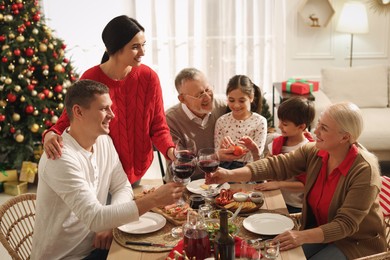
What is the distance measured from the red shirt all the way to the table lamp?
135 inches

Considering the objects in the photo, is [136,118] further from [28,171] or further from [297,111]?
[28,171]

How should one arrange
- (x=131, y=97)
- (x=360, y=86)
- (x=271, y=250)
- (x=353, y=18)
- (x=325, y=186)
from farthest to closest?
(x=353, y=18) < (x=360, y=86) < (x=131, y=97) < (x=325, y=186) < (x=271, y=250)

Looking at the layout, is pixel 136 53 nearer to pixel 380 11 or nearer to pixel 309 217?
pixel 309 217

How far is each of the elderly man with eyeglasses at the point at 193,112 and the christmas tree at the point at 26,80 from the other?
1.93 meters

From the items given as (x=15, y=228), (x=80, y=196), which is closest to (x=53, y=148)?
(x=80, y=196)

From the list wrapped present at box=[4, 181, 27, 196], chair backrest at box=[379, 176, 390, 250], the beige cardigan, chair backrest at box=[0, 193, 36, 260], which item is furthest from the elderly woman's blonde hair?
wrapped present at box=[4, 181, 27, 196]

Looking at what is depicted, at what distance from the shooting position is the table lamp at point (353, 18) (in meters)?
5.31

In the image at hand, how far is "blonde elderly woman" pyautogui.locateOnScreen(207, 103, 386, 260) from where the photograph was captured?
2070mm

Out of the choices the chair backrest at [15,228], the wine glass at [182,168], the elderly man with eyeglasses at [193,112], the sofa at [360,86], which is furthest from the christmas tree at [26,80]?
the wine glass at [182,168]

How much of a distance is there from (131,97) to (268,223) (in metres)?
1.06

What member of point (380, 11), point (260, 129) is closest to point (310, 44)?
point (380, 11)

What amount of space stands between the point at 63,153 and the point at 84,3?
3917 mm

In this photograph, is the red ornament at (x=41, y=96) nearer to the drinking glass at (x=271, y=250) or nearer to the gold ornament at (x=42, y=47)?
the gold ornament at (x=42, y=47)

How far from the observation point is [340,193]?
219cm
